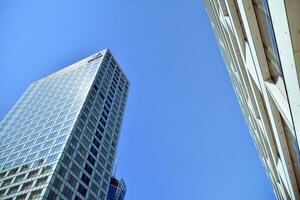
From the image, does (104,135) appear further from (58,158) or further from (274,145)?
(274,145)

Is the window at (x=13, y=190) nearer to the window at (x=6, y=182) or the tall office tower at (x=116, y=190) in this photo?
the window at (x=6, y=182)

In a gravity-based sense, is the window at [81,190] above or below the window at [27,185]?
above

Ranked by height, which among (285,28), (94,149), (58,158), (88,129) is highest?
(88,129)

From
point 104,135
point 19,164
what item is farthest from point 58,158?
point 104,135

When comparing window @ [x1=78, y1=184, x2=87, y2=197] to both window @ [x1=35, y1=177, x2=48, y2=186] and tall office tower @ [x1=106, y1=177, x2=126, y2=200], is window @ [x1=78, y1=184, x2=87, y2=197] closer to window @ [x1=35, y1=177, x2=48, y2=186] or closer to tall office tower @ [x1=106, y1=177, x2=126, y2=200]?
window @ [x1=35, y1=177, x2=48, y2=186]

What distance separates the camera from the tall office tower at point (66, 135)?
60.5 meters

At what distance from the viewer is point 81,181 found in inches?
2584

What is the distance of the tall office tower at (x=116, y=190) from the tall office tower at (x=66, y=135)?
25939 mm

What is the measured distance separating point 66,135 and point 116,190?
157ft

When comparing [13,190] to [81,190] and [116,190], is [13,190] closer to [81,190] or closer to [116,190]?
[81,190]

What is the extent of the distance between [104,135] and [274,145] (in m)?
78.9

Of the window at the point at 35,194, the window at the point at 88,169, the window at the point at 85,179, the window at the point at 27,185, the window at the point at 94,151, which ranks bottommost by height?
the window at the point at 35,194

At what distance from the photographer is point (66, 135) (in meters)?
69.4

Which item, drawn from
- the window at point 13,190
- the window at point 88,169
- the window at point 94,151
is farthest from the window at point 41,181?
the window at point 94,151
